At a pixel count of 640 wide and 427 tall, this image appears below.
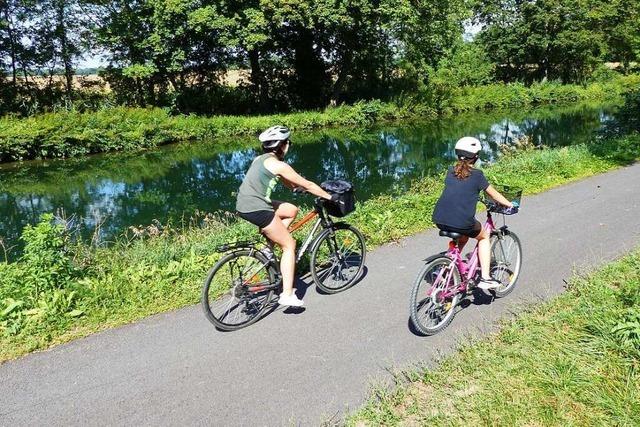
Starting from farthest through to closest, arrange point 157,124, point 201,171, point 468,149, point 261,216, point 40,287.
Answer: point 157,124, point 201,171, point 40,287, point 261,216, point 468,149

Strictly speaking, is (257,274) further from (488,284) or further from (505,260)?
(505,260)

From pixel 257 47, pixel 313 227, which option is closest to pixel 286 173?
pixel 313 227

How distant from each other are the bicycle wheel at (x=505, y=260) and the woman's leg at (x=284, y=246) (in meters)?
2.18

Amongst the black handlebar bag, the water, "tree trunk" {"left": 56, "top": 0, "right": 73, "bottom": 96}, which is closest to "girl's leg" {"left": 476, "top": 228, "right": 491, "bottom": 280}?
the black handlebar bag

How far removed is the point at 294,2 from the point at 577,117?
20.6m

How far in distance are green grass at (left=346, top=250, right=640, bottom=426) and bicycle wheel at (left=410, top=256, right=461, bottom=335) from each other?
1.63 feet

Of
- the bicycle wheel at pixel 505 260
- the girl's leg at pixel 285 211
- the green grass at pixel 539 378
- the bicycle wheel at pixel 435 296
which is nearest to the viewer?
the green grass at pixel 539 378

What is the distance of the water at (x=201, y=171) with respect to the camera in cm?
1449

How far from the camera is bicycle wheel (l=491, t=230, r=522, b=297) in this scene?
548cm

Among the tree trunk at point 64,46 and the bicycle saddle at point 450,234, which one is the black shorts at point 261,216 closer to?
the bicycle saddle at point 450,234

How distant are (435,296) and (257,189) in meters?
2.02

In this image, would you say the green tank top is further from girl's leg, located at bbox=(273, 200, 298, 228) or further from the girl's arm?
the girl's arm

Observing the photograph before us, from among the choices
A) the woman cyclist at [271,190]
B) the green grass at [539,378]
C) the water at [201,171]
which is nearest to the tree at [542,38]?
the water at [201,171]

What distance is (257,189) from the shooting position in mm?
4926
